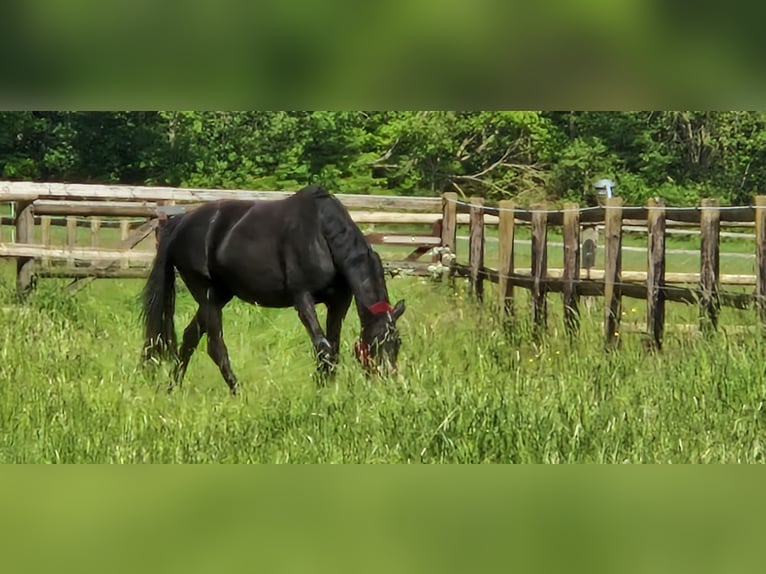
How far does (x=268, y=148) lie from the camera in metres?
2.45

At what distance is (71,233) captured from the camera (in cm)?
278

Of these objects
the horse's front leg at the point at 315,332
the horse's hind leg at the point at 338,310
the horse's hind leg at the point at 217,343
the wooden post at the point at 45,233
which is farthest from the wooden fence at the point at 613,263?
the wooden post at the point at 45,233

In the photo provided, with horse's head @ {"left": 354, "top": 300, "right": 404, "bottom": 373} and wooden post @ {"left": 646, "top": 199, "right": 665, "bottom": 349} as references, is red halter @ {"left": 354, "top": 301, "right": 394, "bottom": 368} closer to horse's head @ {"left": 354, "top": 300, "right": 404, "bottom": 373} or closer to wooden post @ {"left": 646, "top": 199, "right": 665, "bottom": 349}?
horse's head @ {"left": 354, "top": 300, "right": 404, "bottom": 373}

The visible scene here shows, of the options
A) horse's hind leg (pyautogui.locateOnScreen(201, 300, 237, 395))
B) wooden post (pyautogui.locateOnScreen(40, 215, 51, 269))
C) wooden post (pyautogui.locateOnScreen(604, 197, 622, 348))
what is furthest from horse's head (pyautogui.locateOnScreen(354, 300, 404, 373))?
wooden post (pyautogui.locateOnScreen(40, 215, 51, 269))

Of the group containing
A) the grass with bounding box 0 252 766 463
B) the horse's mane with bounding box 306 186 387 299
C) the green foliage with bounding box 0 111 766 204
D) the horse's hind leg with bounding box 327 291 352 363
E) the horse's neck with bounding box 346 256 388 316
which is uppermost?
the green foliage with bounding box 0 111 766 204

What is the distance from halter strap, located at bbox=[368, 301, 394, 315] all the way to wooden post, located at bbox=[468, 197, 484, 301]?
0.28 meters

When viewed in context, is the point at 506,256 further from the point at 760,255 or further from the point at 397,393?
the point at 760,255

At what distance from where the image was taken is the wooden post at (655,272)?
2572 mm

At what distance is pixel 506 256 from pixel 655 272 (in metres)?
0.47

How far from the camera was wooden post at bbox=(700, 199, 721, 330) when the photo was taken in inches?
100

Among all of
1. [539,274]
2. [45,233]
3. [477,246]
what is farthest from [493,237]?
[45,233]
